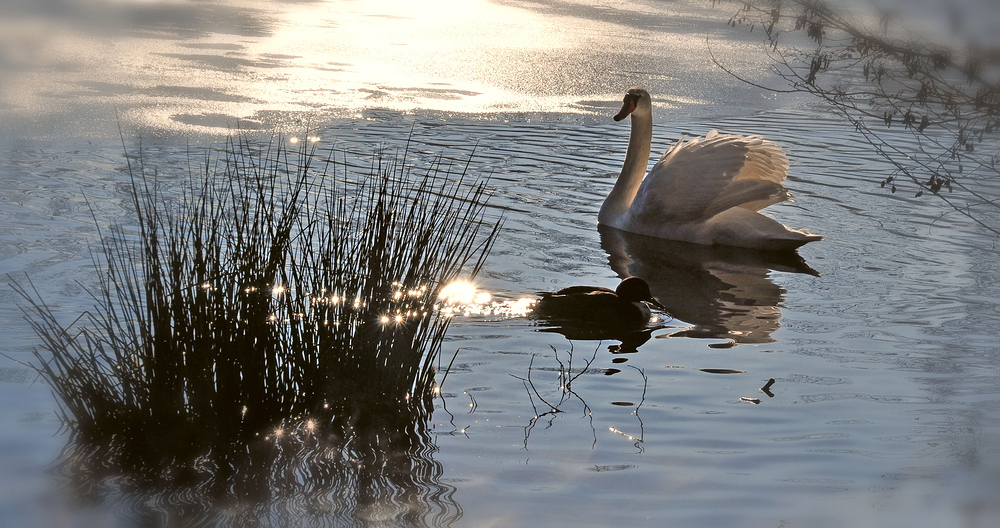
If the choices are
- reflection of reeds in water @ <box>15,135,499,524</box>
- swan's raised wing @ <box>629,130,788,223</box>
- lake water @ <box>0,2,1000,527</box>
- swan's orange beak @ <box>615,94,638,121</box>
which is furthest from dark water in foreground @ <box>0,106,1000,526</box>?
swan's orange beak @ <box>615,94,638,121</box>

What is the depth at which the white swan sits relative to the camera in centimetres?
777

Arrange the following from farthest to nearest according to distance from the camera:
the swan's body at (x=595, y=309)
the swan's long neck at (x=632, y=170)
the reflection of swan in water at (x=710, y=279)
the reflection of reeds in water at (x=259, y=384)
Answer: the swan's long neck at (x=632, y=170) → the reflection of swan in water at (x=710, y=279) → the swan's body at (x=595, y=309) → the reflection of reeds in water at (x=259, y=384)

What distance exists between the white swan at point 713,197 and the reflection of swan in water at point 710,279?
0.12 metres

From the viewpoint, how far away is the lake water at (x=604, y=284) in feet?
12.5

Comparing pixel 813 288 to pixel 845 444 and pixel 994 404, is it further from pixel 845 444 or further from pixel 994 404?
pixel 845 444

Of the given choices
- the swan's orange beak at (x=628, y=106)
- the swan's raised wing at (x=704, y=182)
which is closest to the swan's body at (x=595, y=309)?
the swan's raised wing at (x=704, y=182)

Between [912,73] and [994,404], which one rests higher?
[912,73]

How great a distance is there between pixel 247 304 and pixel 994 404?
351 centimetres

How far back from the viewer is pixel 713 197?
7820mm

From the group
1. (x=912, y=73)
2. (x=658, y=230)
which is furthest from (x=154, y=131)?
(x=912, y=73)

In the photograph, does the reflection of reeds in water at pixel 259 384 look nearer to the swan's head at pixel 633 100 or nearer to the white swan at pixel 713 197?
the white swan at pixel 713 197

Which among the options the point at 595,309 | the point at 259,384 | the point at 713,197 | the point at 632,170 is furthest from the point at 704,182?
the point at 259,384

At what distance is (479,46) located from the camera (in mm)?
17438

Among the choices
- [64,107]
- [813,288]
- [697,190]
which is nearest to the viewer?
[813,288]
